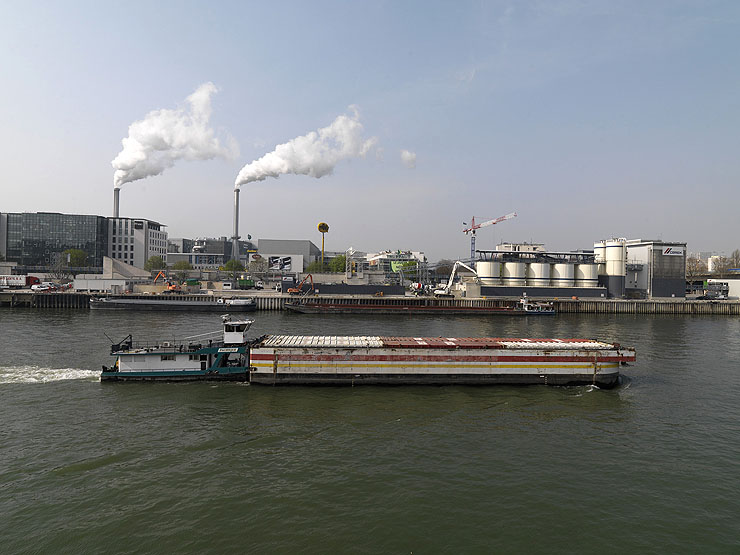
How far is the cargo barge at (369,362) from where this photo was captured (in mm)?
29922

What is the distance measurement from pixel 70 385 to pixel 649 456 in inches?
1406

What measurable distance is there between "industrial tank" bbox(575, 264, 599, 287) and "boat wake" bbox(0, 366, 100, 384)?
103015 mm

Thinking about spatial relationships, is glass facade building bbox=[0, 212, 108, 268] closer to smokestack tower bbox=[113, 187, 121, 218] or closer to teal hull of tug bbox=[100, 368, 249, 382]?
smokestack tower bbox=[113, 187, 121, 218]

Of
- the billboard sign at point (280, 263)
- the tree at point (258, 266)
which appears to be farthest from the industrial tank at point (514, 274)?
the tree at point (258, 266)

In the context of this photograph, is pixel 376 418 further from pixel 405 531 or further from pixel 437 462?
pixel 405 531

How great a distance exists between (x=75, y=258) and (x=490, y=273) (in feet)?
459

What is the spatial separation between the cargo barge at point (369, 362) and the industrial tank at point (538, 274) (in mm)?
75731

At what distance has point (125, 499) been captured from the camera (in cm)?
1598

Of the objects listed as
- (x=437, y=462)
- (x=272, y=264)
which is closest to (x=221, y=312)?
(x=437, y=462)

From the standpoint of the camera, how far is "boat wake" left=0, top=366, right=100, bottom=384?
3056 cm

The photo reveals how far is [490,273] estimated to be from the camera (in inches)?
4107

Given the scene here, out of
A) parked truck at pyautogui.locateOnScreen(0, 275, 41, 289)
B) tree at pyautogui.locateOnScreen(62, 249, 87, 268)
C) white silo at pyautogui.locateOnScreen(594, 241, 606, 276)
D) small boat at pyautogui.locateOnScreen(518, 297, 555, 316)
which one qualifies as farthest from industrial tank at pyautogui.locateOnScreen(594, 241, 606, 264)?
tree at pyautogui.locateOnScreen(62, 249, 87, 268)

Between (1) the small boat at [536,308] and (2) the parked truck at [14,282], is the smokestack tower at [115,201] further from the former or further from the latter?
(1) the small boat at [536,308]

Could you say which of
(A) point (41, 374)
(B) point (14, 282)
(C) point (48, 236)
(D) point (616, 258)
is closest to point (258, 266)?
(C) point (48, 236)
